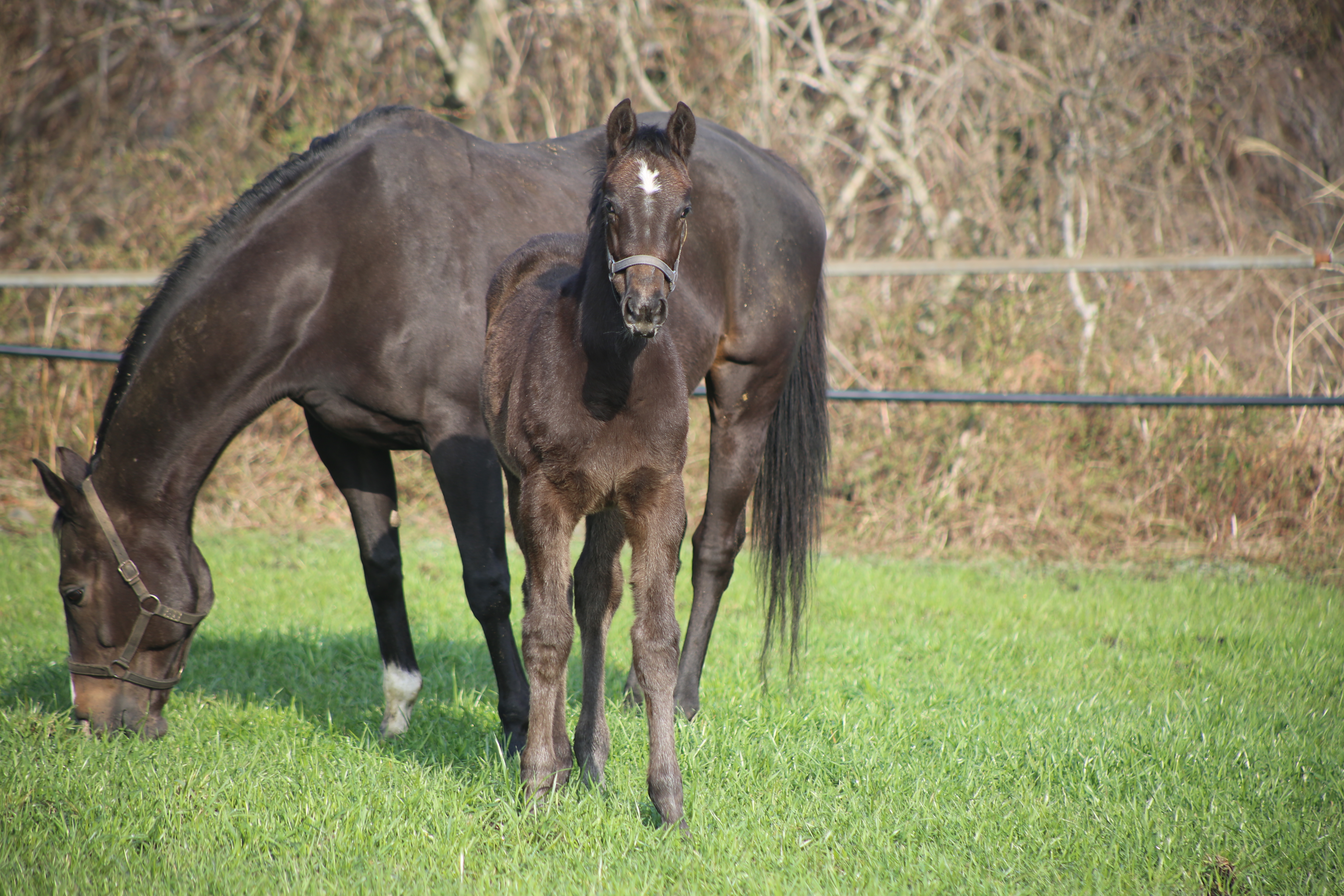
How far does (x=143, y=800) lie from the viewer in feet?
9.25

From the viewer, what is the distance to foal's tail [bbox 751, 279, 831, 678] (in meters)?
4.11

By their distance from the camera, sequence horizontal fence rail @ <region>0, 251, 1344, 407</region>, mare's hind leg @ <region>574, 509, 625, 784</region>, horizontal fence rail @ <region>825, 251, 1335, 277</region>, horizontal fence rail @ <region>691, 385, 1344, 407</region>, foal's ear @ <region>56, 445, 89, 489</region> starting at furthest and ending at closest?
horizontal fence rail @ <region>825, 251, 1335, 277</region>
horizontal fence rail @ <region>0, 251, 1344, 407</region>
horizontal fence rail @ <region>691, 385, 1344, 407</region>
foal's ear @ <region>56, 445, 89, 489</region>
mare's hind leg @ <region>574, 509, 625, 784</region>

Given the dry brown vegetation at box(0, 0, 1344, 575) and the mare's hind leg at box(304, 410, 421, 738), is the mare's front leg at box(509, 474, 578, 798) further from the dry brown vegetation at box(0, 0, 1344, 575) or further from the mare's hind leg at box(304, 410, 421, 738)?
the dry brown vegetation at box(0, 0, 1344, 575)

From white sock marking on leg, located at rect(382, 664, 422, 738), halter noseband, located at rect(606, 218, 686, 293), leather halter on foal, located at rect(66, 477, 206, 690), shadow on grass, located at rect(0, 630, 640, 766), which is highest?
halter noseband, located at rect(606, 218, 686, 293)

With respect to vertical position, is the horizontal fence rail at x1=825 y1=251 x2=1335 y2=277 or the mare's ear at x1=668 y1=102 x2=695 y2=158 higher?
the mare's ear at x1=668 y1=102 x2=695 y2=158

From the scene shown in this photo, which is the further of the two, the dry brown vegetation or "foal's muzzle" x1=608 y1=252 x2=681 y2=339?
the dry brown vegetation

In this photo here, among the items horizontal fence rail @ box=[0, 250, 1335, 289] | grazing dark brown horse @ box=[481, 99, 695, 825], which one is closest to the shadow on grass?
grazing dark brown horse @ box=[481, 99, 695, 825]

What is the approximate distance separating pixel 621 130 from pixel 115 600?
2.40 metres

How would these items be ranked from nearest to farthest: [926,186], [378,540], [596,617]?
1. [596,617]
2. [378,540]
3. [926,186]

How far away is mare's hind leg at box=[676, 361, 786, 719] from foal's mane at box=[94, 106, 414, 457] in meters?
1.77

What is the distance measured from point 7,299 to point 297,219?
20.5 feet

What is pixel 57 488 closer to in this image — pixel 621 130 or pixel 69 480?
pixel 69 480

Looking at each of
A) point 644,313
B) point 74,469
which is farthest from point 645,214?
point 74,469

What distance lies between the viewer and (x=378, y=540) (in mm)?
3703
